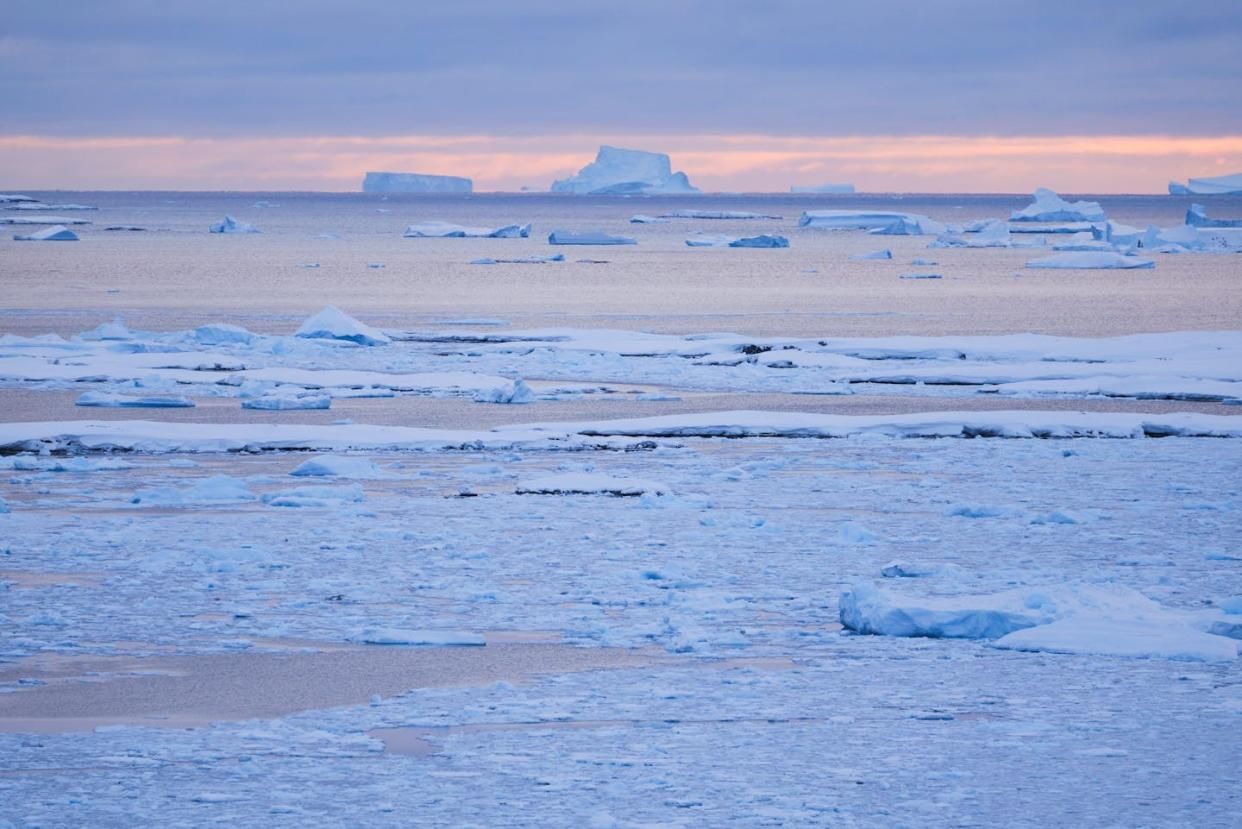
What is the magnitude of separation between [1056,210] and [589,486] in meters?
54.5

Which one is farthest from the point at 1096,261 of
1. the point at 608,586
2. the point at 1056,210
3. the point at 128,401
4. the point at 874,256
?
the point at 608,586

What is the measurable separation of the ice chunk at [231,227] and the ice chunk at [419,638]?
56958 mm

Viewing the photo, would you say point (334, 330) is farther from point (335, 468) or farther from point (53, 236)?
point (53, 236)

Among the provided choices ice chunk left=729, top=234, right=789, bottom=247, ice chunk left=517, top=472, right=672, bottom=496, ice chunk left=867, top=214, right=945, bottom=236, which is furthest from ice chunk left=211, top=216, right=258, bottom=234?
ice chunk left=517, top=472, right=672, bottom=496

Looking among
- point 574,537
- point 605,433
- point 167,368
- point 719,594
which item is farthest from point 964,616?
point 167,368

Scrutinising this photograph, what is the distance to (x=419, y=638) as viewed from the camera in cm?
569

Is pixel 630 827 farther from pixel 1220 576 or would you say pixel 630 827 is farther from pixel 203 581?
pixel 1220 576

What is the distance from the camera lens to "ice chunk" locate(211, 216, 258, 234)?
62.9 metres

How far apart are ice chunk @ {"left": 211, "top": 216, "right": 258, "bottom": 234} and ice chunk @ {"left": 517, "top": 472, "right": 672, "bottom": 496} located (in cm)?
5379

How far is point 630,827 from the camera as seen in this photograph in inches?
150

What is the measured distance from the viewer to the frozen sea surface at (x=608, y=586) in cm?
416

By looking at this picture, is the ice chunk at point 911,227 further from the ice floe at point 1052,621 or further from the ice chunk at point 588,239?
the ice floe at point 1052,621

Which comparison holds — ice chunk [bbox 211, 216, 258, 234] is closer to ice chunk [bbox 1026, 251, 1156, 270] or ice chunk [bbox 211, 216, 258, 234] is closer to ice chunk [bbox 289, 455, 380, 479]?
ice chunk [bbox 1026, 251, 1156, 270]

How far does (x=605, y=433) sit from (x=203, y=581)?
4983 millimetres
